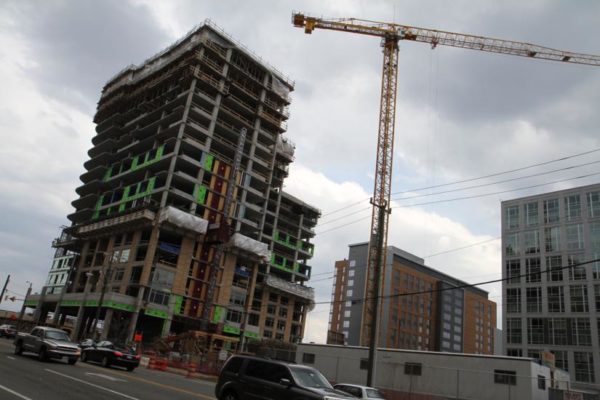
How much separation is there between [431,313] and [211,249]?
3814 inches

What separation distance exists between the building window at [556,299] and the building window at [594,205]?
12.3 meters

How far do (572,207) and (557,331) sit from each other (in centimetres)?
1952

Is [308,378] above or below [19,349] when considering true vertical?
above

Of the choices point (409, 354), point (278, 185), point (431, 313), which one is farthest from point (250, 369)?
point (431, 313)

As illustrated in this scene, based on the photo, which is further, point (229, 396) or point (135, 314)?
point (135, 314)

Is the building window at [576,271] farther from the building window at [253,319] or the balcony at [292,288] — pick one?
the building window at [253,319]

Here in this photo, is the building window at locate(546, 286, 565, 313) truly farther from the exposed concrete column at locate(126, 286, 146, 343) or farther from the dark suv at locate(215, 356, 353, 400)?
the dark suv at locate(215, 356, 353, 400)

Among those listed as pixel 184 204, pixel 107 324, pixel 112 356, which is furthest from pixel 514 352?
pixel 112 356

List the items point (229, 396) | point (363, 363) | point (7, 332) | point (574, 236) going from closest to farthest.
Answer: point (229, 396)
point (363, 363)
point (7, 332)
point (574, 236)

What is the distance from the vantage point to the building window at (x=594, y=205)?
72.6m

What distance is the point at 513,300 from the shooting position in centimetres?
7838

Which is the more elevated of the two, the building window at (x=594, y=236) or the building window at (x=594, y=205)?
the building window at (x=594, y=205)

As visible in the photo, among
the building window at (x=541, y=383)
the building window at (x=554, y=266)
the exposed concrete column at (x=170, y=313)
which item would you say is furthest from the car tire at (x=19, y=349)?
the building window at (x=554, y=266)

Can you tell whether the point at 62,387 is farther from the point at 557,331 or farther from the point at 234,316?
the point at 557,331
